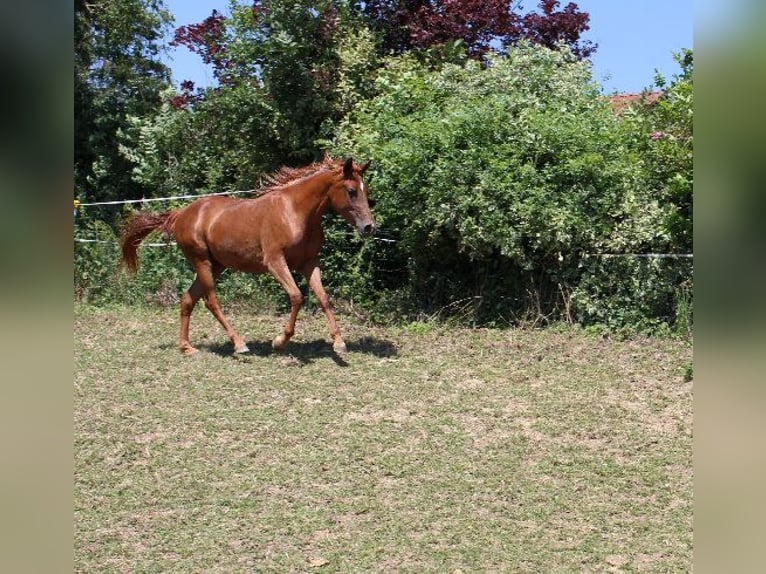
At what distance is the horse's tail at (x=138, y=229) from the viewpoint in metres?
9.73

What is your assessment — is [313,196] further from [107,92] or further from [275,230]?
[107,92]

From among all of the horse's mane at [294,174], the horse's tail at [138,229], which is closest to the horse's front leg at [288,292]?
the horse's mane at [294,174]

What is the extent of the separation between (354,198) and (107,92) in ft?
30.5

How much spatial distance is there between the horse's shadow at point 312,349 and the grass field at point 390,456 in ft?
0.15

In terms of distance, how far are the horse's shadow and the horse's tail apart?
137cm

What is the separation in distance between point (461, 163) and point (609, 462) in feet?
16.5

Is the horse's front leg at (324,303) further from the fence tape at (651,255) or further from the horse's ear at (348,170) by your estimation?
the fence tape at (651,255)

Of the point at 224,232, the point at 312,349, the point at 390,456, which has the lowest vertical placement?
the point at 390,456

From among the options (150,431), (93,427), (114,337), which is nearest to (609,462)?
(150,431)

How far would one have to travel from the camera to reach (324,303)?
8836 mm

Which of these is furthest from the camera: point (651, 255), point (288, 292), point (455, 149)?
point (455, 149)

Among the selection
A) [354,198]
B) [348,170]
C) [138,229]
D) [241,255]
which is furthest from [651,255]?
[138,229]
